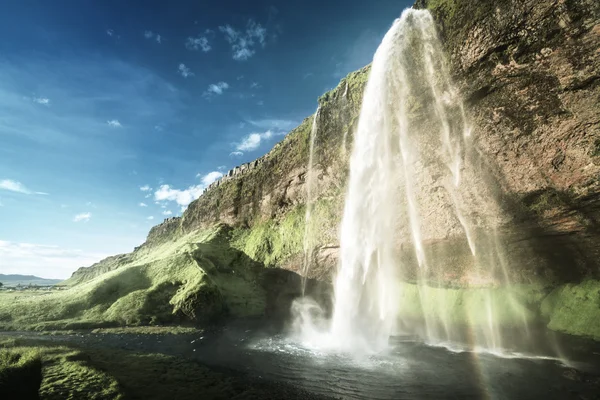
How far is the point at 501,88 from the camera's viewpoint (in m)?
20.9

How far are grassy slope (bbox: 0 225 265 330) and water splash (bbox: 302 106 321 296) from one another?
8506 millimetres

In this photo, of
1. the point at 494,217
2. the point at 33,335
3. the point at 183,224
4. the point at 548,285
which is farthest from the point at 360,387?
the point at 183,224

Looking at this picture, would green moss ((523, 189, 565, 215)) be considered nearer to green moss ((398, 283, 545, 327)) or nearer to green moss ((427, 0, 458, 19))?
green moss ((398, 283, 545, 327))

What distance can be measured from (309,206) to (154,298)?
21.6 meters

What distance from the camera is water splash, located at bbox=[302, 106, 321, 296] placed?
37406mm

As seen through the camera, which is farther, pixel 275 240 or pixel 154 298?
pixel 275 240

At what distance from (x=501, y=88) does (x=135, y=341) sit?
3210 cm

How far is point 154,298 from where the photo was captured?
34062 millimetres

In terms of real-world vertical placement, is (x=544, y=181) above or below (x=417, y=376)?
above

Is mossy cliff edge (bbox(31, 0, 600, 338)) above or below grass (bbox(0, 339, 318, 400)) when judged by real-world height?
above

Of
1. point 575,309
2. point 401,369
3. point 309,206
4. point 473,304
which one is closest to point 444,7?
point 575,309

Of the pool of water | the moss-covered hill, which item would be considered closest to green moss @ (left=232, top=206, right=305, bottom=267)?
the moss-covered hill

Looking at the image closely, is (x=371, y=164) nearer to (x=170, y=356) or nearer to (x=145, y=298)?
(x=170, y=356)

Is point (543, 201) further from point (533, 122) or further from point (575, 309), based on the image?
point (575, 309)
